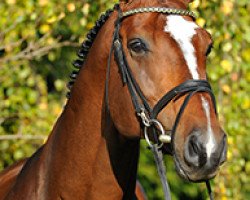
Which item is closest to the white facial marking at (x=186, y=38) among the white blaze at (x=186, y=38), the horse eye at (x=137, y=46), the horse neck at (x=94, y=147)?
the white blaze at (x=186, y=38)

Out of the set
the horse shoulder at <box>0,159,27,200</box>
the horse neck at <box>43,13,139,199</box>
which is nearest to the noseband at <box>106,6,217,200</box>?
the horse neck at <box>43,13,139,199</box>

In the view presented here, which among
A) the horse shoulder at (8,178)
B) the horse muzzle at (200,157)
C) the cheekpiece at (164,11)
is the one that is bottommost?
the horse shoulder at (8,178)

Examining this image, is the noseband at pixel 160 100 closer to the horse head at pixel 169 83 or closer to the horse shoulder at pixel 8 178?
the horse head at pixel 169 83

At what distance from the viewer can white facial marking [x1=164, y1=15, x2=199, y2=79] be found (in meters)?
2.76

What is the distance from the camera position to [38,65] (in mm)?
7605

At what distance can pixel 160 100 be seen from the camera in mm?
2795

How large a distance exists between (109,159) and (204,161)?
57cm

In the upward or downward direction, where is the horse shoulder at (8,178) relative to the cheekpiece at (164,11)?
downward

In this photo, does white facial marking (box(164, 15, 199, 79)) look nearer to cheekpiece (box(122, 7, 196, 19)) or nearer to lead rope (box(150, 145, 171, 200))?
cheekpiece (box(122, 7, 196, 19))

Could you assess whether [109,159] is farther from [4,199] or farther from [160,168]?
[4,199]

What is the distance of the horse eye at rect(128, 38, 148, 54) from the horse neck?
0.18 m

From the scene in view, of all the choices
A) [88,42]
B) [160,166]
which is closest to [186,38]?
[160,166]

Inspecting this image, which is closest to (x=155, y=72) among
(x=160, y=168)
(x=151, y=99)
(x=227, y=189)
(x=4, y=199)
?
(x=151, y=99)

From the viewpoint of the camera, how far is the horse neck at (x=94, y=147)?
3064 mm
